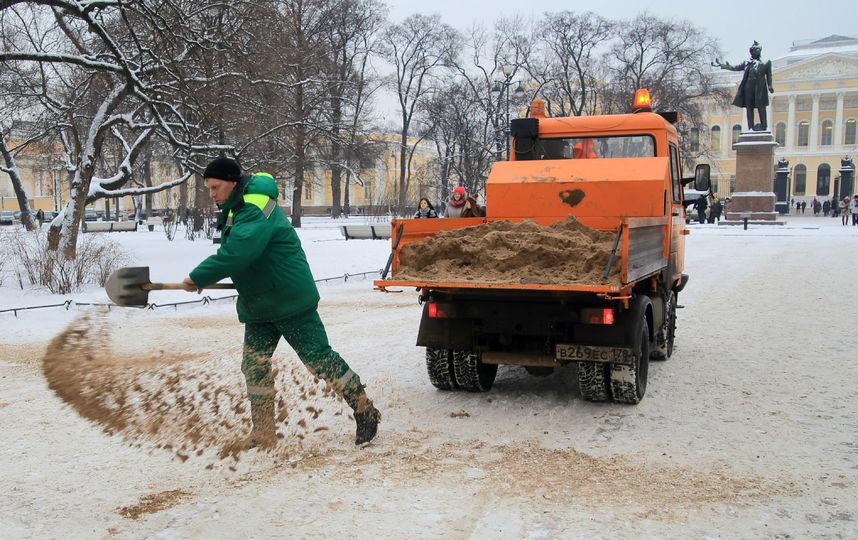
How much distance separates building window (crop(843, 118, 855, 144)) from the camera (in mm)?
93375

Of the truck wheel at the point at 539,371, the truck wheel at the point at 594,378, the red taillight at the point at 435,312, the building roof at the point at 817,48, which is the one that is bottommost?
the truck wheel at the point at 539,371

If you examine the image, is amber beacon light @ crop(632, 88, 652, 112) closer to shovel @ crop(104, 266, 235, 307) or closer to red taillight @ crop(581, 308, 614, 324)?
red taillight @ crop(581, 308, 614, 324)

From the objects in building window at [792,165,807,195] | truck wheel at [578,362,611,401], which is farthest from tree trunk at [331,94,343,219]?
building window at [792,165,807,195]

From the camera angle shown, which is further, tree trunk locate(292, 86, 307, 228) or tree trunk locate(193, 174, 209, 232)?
tree trunk locate(193, 174, 209, 232)

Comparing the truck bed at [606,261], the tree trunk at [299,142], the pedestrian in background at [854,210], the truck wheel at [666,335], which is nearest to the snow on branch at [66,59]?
the tree trunk at [299,142]

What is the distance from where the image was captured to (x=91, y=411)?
521cm

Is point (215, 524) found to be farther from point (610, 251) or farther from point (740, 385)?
point (740, 385)

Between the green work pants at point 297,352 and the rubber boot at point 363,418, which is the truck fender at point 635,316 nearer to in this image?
the rubber boot at point 363,418

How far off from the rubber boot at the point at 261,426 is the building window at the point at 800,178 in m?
101

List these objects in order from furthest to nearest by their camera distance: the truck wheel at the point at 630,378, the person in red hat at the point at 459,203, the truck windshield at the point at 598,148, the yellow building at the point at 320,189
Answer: the yellow building at the point at 320,189, the person in red hat at the point at 459,203, the truck windshield at the point at 598,148, the truck wheel at the point at 630,378

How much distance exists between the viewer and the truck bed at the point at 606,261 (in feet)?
16.9

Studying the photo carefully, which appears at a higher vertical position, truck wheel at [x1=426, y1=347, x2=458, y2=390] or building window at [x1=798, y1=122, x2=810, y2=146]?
building window at [x1=798, y1=122, x2=810, y2=146]

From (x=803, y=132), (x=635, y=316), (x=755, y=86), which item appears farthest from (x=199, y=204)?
(x=803, y=132)

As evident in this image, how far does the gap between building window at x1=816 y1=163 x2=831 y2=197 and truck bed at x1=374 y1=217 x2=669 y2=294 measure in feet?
323
